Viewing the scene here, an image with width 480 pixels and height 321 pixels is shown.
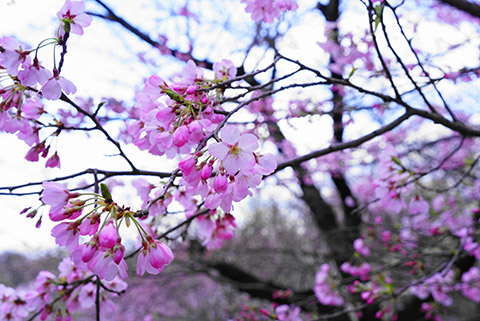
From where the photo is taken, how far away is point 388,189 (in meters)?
1.91

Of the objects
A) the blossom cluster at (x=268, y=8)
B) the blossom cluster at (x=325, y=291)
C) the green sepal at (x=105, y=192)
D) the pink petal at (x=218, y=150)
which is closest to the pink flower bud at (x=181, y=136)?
the pink petal at (x=218, y=150)

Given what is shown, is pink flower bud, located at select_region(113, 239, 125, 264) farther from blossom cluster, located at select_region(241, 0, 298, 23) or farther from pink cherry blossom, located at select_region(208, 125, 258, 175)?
blossom cluster, located at select_region(241, 0, 298, 23)

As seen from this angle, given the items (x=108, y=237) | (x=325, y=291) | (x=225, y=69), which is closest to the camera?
(x=108, y=237)

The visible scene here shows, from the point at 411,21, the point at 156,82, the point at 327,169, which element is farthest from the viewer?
the point at 327,169

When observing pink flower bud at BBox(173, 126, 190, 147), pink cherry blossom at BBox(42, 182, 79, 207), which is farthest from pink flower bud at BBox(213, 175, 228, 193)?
pink cherry blossom at BBox(42, 182, 79, 207)

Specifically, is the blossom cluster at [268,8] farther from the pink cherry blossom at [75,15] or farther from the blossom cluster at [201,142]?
the pink cherry blossom at [75,15]

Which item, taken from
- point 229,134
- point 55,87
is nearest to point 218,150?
point 229,134

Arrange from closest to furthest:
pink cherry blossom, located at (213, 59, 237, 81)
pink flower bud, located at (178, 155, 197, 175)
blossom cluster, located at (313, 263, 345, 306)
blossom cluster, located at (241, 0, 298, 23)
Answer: pink flower bud, located at (178, 155, 197, 175)
pink cherry blossom, located at (213, 59, 237, 81)
blossom cluster, located at (241, 0, 298, 23)
blossom cluster, located at (313, 263, 345, 306)

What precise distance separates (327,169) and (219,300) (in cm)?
389

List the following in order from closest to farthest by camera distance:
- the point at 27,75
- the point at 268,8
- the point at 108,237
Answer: the point at 108,237 → the point at 27,75 → the point at 268,8

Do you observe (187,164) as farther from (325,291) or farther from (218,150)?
(325,291)

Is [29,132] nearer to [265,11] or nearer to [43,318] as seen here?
[43,318]

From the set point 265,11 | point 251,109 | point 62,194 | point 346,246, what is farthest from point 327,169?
point 62,194

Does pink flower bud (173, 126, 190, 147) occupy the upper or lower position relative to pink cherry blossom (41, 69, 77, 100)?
lower
